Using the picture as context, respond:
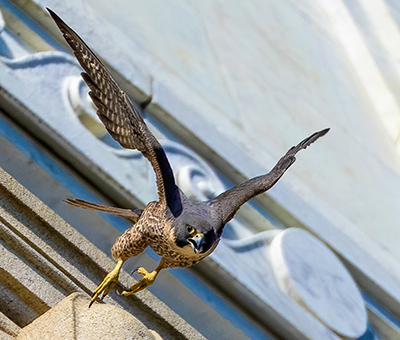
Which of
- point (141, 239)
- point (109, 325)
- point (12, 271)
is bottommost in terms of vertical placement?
point (12, 271)

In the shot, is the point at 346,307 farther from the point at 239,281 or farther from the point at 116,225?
the point at 116,225

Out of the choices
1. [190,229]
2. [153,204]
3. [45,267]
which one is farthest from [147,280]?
[45,267]

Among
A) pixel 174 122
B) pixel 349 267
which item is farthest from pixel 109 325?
pixel 349 267

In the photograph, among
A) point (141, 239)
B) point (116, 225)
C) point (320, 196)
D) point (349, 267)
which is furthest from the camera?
point (320, 196)

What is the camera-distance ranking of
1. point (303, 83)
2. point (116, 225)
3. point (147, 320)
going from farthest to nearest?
point (303, 83)
point (116, 225)
point (147, 320)

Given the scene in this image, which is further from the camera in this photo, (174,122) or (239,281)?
(174,122)

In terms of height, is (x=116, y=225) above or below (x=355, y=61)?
below
